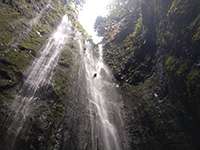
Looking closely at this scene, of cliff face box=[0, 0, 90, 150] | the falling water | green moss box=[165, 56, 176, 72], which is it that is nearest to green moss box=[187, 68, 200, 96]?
green moss box=[165, 56, 176, 72]

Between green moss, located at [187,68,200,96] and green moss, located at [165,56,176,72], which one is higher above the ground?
green moss, located at [165,56,176,72]

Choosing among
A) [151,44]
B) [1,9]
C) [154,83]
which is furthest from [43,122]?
[151,44]

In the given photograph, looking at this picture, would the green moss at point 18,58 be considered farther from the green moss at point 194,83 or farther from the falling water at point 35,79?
the green moss at point 194,83

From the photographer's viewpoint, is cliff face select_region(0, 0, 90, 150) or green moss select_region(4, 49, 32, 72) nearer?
cliff face select_region(0, 0, 90, 150)

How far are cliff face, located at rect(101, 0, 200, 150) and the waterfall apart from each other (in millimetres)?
613

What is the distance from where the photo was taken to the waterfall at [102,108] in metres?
11.1

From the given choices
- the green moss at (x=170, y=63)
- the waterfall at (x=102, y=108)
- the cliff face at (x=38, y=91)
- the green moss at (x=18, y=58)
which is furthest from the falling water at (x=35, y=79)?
the green moss at (x=170, y=63)

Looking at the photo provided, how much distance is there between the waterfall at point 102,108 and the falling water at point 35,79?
2391 millimetres

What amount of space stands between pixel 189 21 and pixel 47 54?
7578 millimetres

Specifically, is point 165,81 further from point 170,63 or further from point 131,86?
point 131,86

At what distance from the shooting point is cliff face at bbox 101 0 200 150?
1114 centimetres

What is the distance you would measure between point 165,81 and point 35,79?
634 centimetres

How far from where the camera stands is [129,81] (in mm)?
16781

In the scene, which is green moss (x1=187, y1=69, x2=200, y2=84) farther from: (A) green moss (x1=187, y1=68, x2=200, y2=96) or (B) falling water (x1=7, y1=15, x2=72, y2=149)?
(B) falling water (x1=7, y1=15, x2=72, y2=149)
